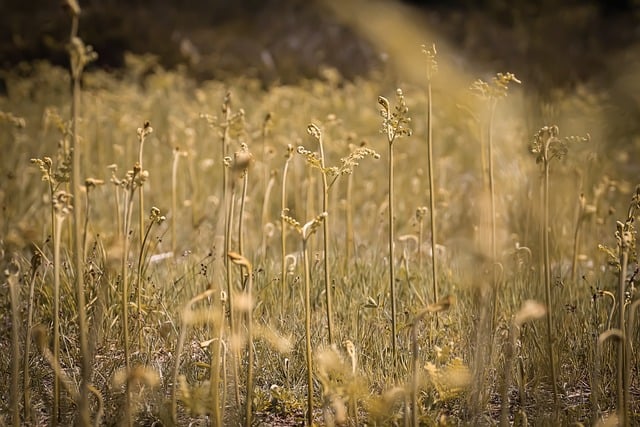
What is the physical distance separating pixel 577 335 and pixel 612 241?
1.31m

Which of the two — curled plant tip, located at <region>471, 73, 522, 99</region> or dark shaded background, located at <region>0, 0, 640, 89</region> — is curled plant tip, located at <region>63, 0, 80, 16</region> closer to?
curled plant tip, located at <region>471, 73, 522, 99</region>

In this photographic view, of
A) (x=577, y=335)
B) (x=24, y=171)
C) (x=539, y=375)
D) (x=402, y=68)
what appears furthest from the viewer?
(x=24, y=171)

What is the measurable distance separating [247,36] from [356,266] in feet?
26.6

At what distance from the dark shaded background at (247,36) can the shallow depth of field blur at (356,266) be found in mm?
2881

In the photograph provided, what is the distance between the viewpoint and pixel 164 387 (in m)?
1.81

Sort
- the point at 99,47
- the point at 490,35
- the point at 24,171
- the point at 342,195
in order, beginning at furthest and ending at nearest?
the point at 490,35 < the point at 99,47 < the point at 342,195 < the point at 24,171

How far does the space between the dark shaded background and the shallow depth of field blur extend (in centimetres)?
288

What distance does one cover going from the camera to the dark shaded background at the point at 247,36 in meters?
8.38

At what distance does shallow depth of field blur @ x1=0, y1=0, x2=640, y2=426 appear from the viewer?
4.10 ft

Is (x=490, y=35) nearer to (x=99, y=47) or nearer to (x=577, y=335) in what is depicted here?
(x=99, y=47)

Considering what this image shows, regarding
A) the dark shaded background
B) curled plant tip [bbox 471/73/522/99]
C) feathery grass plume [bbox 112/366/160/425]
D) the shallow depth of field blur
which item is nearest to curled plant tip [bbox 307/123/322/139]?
the shallow depth of field blur

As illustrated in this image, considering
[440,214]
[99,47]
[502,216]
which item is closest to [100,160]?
[440,214]

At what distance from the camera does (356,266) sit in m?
2.53

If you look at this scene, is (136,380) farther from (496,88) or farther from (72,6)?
(496,88)
